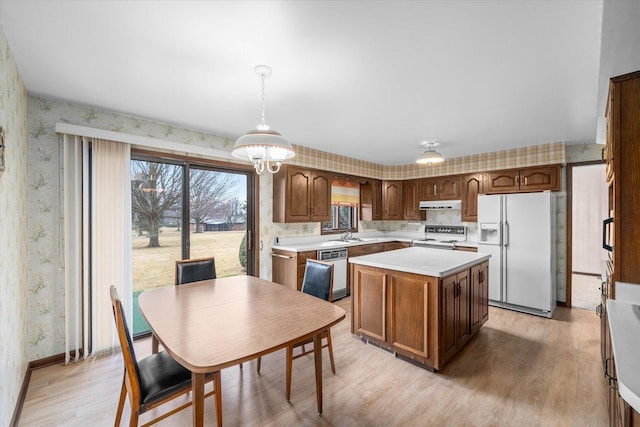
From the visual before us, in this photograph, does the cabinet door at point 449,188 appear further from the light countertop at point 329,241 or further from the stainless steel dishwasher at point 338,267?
the stainless steel dishwasher at point 338,267

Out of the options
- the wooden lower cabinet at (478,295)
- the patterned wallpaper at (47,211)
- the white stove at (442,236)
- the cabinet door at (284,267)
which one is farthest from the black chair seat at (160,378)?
the white stove at (442,236)

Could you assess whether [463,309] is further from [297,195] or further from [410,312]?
[297,195]

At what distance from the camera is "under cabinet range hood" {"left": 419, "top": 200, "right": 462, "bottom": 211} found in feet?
16.5

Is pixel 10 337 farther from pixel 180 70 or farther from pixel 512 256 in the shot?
pixel 512 256

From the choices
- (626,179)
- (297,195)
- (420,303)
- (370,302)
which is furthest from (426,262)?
(297,195)

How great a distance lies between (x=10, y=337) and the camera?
180 centimetres

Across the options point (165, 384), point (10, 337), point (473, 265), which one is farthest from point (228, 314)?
point (473, 265)

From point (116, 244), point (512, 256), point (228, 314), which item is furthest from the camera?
point (512, 256)

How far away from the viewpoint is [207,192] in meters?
3.63

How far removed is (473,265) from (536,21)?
2127 mm

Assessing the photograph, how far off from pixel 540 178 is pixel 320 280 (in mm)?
3809

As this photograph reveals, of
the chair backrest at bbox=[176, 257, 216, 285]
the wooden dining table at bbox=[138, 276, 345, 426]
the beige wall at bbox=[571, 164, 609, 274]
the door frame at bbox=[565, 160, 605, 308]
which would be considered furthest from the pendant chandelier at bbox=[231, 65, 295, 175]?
the beige wall at bbox=[571, 164, 609, 274]

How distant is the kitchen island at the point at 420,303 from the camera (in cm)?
236

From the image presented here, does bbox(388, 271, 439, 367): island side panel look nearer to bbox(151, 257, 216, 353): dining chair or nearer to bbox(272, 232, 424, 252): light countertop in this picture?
bbox(272, 232, 424, 252): light countertop
